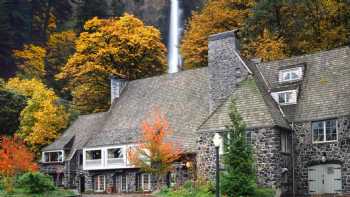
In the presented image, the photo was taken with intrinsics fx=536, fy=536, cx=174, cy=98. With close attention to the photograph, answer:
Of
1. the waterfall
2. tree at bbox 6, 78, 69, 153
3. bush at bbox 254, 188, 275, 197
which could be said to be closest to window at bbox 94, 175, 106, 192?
tree at bbox 6, 78, 69, 153

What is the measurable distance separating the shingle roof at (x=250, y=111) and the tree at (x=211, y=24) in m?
17.6

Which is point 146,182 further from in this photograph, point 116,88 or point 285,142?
point 285,142

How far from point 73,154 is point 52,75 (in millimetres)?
27679

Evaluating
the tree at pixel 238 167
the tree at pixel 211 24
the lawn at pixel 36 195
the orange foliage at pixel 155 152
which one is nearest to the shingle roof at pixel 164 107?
the orange foliage at pixel 155 152

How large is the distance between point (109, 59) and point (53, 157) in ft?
40.8

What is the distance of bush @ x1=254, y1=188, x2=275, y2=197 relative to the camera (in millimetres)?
29547

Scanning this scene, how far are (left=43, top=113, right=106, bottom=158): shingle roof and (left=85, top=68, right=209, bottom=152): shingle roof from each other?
6.55 ft

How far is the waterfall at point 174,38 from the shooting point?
2796 inches

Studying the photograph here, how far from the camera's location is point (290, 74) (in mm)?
36469

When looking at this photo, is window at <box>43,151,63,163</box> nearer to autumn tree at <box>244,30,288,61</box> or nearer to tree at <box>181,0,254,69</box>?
tree at <box>181,0,254,69</box>

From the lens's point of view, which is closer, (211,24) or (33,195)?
(33,195)

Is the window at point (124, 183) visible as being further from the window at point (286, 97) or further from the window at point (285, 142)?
the window at point (285, 142)

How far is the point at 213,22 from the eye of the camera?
52.6 m

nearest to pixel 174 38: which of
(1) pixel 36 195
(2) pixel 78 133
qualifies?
(2) pixel 78 133
